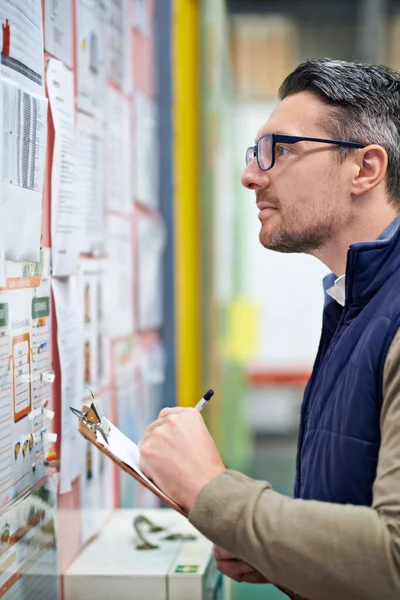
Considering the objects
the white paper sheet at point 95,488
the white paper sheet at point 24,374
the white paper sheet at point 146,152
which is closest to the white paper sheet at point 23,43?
the white paper sheet at point 24,374

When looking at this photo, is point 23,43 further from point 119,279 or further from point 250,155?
point 119,279

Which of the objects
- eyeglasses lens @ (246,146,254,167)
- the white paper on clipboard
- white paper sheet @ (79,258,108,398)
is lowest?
the white paper on clipboard

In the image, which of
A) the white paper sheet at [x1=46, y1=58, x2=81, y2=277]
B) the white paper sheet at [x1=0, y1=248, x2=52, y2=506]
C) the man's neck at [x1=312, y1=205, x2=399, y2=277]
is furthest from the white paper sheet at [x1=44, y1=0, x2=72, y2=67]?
the man's neck at [x1=312, y1=205, x2=399, y2=277]

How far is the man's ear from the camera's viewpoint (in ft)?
4.52

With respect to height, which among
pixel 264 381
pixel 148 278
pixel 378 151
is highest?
pixel 378 151

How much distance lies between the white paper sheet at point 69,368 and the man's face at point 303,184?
487 mm

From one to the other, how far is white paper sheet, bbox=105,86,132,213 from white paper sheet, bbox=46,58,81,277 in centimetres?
40

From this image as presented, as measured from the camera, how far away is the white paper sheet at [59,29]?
5.01ft

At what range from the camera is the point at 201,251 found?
3.36m

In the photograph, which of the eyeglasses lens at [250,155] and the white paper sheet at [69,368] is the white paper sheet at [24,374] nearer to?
the white paper sheet at [69,368]

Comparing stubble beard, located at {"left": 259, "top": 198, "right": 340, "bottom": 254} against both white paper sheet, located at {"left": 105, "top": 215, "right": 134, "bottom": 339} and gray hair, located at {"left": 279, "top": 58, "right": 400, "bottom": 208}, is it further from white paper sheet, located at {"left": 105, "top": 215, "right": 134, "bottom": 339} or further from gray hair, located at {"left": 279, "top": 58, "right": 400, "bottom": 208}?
white paper sheet, located at {"left": 105, "top": 215, "right": 134, "bottom": 339}

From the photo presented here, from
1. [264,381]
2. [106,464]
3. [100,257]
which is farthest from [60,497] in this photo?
[264,381]

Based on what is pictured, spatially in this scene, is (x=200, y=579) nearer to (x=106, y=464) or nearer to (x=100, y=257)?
(x=106, y=464)

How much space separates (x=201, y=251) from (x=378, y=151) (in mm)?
2002
